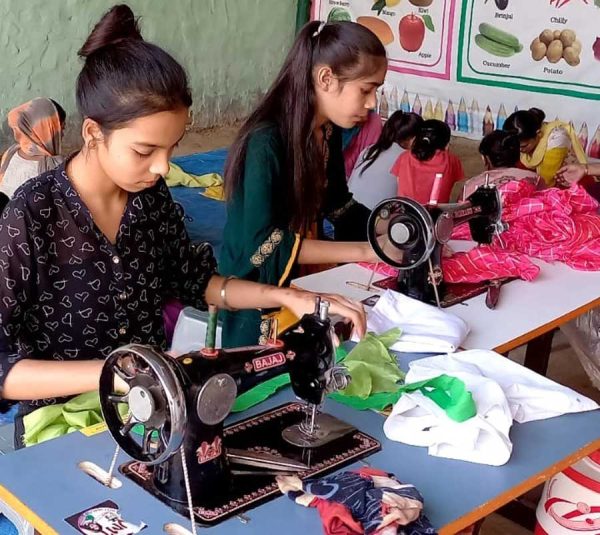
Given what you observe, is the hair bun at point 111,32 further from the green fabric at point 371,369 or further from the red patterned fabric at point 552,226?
the red patterned fabric at point 552,226

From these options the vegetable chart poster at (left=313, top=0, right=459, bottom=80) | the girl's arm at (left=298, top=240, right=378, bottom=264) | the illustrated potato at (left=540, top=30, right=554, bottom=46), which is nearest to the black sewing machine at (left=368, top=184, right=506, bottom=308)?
the girl's arm at (left=298, top=240, right=378, bottom=264)

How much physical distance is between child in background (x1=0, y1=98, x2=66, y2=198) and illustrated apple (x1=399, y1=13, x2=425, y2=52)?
2.90m

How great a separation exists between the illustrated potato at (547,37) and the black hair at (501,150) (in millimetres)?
1675

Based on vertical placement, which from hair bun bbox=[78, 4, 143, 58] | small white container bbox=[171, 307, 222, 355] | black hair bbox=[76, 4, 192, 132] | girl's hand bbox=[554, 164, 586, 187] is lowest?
small white container bbox=[171, 307, 222, 355]

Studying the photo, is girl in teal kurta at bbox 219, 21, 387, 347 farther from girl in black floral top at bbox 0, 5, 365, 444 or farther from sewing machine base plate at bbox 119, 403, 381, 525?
sewing machine base plate at bbox 119, 403, 381, 525

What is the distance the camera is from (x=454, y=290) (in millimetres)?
2195

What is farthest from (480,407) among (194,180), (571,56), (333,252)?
(571,56)

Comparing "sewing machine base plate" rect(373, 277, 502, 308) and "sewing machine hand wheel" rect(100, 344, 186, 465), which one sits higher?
"sewing machine hand wheel" rect(100, 344, 186, 465)

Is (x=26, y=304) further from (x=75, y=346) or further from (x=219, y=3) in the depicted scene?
(x=219, y=3)

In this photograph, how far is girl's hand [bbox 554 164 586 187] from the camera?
3547 millimetres

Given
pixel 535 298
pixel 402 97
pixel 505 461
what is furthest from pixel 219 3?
pixel 505 461

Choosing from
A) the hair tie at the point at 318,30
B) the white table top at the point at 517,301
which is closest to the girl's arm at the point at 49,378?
the white table top at the point at 517,301

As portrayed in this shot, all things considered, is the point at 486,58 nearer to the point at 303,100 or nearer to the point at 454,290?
the point at 303,100

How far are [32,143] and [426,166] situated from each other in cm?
156
